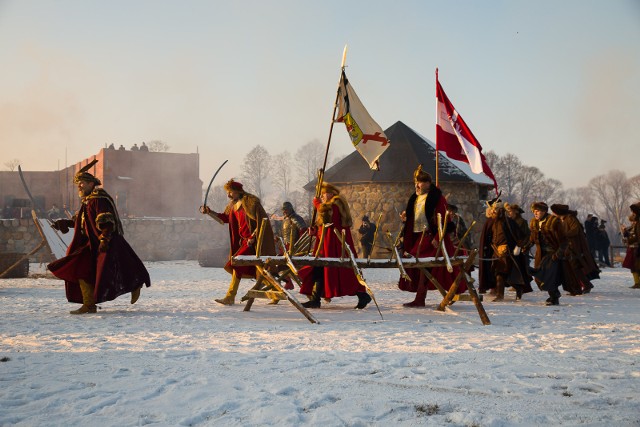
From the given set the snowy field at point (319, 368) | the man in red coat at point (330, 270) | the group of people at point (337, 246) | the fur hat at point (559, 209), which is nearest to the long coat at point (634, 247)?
the group of people at point (337, 246)

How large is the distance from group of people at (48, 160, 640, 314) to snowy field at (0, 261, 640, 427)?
0.47 meters

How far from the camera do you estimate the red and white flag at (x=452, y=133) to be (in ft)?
34.6

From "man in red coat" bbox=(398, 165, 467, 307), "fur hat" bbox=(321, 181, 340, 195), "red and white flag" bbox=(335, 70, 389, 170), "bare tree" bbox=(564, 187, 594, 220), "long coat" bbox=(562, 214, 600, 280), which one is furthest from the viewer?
"bare tree" bbox=(564, 187, 594, 220)

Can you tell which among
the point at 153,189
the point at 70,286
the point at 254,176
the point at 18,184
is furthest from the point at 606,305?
the point at 254,176

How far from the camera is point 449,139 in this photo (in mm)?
10781

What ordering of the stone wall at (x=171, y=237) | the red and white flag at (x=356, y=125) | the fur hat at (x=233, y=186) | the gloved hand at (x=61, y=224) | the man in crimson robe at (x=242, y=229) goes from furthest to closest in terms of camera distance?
the stone wall at (x=171, y=237)
the red and white flag at (x=356, y=125)
the fur hat at (x=233, y=186)
the man in crimson robe at (x=242, y=229)
the gloved hand at (x=61, y=224)

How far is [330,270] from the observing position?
8.39 meters

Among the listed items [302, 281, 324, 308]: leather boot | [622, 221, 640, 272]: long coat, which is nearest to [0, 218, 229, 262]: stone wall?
[622, 221, 640, 272]: long coat

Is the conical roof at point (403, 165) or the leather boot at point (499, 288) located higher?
the conical roof at point (403, 165)

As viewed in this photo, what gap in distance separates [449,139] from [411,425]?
7.98 m

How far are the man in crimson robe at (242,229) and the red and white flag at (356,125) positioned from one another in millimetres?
1695

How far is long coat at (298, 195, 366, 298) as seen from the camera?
8.35 meters

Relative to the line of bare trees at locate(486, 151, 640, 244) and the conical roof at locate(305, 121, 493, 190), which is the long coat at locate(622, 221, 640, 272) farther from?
A: the line of bare trees at locate(486, 151, 640, 244)

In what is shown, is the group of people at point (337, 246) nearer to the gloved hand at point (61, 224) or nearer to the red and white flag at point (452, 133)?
the gloved hand at point (61, 224)
